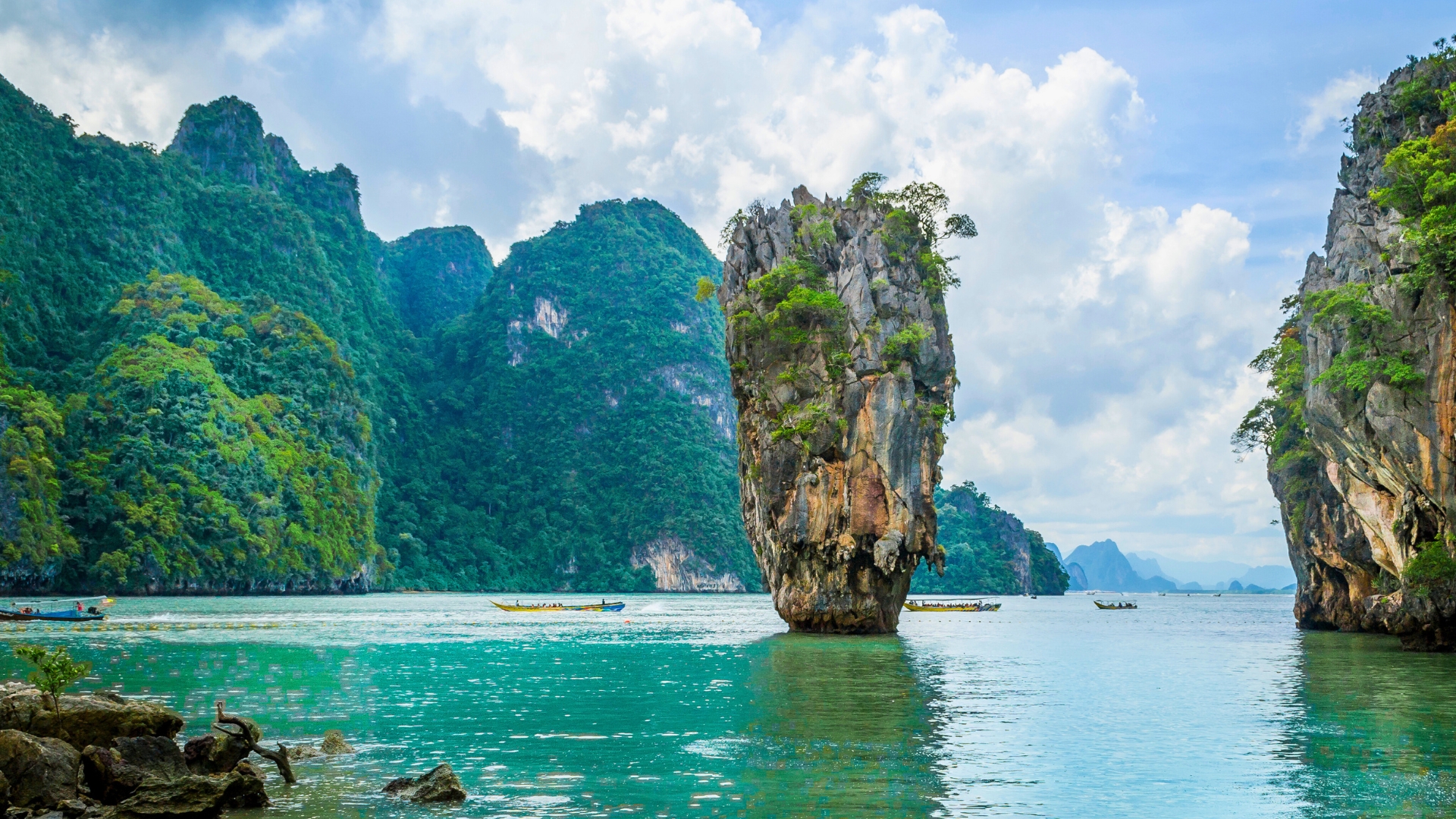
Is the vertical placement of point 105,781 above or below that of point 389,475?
below

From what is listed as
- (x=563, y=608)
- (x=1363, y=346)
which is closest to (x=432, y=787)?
(x=1363, y=346)

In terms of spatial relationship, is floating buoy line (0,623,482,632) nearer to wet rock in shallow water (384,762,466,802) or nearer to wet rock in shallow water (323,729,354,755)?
wet rock in shallow water (323,729,354,755)

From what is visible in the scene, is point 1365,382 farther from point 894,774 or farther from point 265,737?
point 265,737

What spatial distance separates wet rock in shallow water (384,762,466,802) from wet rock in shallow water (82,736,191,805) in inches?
93.5

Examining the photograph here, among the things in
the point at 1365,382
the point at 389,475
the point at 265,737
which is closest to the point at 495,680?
the point at 265,737

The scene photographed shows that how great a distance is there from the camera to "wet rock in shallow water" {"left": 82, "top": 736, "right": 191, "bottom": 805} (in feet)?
40.5

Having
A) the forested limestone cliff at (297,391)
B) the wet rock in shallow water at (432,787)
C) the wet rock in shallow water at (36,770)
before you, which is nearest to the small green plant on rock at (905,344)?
the wet rock in shallow water at (432,787)

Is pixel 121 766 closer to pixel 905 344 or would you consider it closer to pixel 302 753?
pixel 302 753

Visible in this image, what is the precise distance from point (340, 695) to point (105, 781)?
10290mm

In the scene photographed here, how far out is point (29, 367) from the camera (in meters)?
91.7

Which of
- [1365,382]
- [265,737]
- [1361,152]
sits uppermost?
[1361,152]

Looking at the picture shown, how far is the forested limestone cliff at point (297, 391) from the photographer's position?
8438 centimetres

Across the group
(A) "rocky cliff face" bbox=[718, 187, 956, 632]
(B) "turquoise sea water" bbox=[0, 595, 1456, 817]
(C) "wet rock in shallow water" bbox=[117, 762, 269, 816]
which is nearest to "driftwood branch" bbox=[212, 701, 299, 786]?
(B) "turquoise sea water" bbox=[0, 595, 1456, 817]

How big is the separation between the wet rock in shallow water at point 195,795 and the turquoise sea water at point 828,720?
47 centimetres
